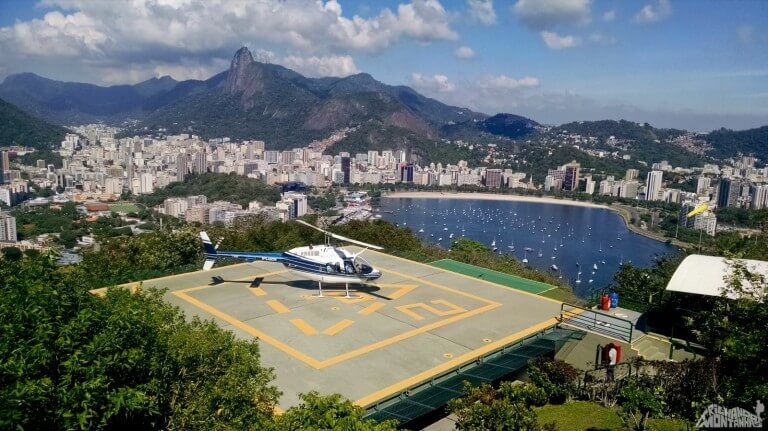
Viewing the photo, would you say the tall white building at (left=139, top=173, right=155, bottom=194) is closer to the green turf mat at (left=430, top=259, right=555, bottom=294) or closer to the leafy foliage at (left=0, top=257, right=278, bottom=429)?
the green turf mat at (left=430, top=259, right=555, bottom=294)

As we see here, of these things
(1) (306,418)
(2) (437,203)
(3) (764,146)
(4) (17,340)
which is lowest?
(2) (437,203)

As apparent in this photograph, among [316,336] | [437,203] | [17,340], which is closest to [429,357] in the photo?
[316,336]

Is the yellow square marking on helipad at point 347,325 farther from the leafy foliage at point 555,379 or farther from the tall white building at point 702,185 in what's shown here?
the tall white building at point 702,185

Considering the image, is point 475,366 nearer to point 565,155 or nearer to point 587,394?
point 587,394

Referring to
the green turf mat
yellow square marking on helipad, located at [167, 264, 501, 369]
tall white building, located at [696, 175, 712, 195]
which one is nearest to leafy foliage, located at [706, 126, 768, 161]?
tall white building, located at [696, 175, 712, 195]

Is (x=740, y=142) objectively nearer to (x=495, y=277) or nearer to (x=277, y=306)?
(x=495, y=277)

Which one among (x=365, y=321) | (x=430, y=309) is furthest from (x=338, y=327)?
(x=430, y=309)
